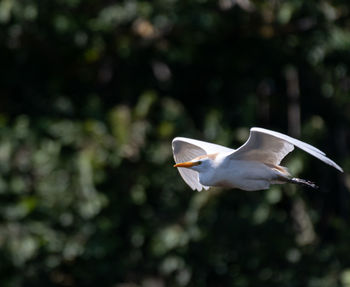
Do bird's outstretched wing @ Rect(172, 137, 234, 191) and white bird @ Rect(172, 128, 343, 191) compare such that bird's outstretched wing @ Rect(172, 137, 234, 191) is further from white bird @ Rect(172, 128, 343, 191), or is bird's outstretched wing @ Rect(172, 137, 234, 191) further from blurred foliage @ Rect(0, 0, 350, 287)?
blurred foliage @ Rect(0, 0, 350, 287)

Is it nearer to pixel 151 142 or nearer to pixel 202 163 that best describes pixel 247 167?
pixel 202 163

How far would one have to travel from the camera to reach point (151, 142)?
792 cm

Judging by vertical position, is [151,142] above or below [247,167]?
above

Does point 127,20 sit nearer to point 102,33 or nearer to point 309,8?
point 102,33

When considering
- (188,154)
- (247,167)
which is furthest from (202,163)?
(188,154)

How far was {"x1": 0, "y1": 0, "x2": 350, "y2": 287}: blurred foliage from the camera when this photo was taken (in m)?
7.79

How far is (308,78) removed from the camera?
8.98m

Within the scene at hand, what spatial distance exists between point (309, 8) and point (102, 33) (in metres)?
2.04

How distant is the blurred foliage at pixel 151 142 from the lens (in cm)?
779

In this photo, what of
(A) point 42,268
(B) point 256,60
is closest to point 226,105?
(B) point 256,60

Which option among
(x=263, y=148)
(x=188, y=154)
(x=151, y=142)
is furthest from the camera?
(x=151, y=142)

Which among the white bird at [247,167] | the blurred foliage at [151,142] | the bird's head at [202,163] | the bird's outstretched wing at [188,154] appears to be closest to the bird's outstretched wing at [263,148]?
the white bird at [247,167]

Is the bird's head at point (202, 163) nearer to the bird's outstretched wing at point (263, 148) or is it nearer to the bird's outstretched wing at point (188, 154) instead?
the bird's outstretched wing at point (263, 148)

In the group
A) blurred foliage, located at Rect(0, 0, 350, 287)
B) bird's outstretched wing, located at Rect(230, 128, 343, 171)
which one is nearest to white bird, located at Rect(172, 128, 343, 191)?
bird's outstretched wing, located at Rect(230, 128, 343, 171)
